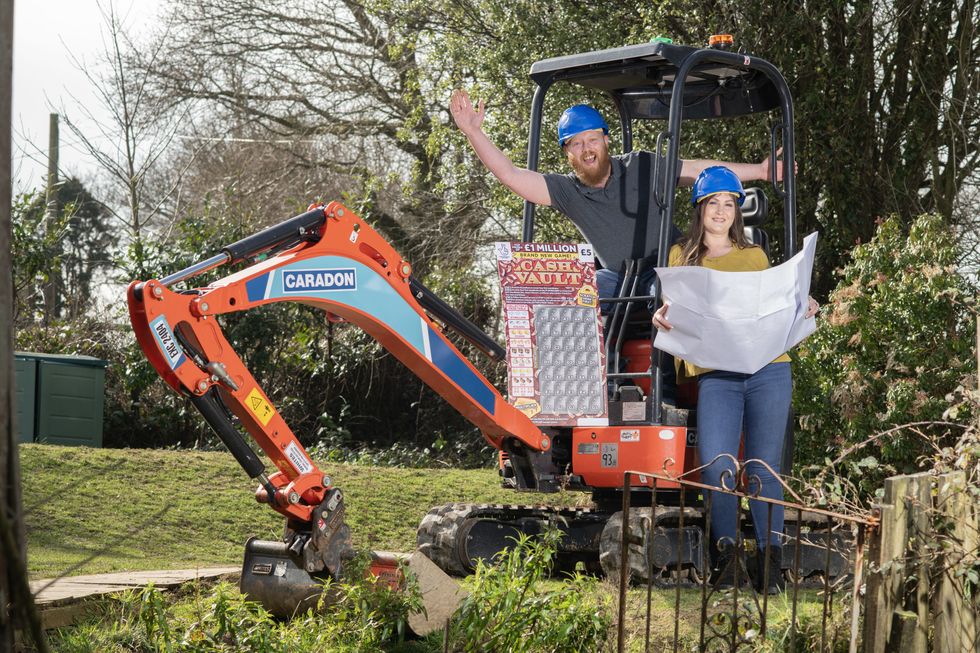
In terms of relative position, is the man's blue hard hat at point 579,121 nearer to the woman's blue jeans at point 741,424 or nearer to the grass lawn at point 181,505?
the woman's blue jeans at point 741,424

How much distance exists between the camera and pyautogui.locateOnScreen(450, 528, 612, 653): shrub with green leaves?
4.48 metres

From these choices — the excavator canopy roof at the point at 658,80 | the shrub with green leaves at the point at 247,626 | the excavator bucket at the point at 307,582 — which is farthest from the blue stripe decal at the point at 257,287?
the excavator canopy roof at the point at 658,80

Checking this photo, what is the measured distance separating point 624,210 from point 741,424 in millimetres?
1284

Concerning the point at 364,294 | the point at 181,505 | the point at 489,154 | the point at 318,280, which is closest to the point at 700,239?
the point at 489,154

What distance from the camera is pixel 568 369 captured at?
20.3ft

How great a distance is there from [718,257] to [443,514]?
206 centimetres

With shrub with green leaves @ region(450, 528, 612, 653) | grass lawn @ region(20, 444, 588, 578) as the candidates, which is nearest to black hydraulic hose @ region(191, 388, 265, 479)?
shrub with green leaves @ region(450, 528, 612, 653)

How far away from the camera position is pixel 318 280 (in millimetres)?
5387

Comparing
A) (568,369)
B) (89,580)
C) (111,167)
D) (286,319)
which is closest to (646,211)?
(568,369)

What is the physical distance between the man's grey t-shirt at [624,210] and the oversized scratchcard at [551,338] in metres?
0.29

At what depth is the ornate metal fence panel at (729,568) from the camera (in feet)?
14.4

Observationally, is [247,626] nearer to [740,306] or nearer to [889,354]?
[740,306]

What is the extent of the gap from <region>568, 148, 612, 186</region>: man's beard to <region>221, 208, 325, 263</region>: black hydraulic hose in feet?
5.00

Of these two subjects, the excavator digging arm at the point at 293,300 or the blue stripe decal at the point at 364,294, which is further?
the blue stripe decal at the point at 364,294
